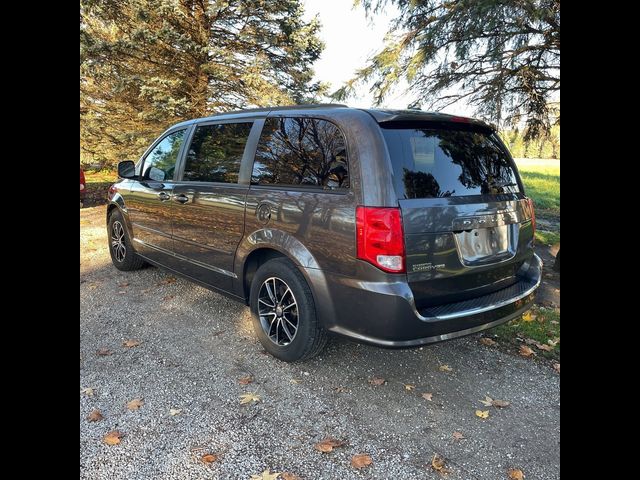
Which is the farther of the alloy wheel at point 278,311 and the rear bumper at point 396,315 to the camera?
the alloy wheel at point 278,311

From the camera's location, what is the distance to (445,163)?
9.14 feet

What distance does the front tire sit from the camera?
3014mm

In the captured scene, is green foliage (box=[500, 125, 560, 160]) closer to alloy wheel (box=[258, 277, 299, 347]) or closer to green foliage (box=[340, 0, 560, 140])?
green foliage (box=[340, 0, 560, 140])

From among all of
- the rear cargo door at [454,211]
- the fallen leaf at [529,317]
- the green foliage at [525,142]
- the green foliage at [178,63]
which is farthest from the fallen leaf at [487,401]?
the green foliage at [178,63]

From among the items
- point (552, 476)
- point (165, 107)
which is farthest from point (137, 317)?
point (165, 107)

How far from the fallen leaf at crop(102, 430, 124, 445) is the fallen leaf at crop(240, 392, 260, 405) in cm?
73

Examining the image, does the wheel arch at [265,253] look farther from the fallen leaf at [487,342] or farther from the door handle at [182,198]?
the fallen leaf at [487,342]

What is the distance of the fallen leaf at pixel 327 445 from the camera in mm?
2365

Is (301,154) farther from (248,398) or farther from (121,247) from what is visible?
(121,247)

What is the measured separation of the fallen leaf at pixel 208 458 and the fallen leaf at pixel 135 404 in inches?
27.8

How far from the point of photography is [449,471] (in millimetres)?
2219

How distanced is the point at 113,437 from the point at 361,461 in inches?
55.9
